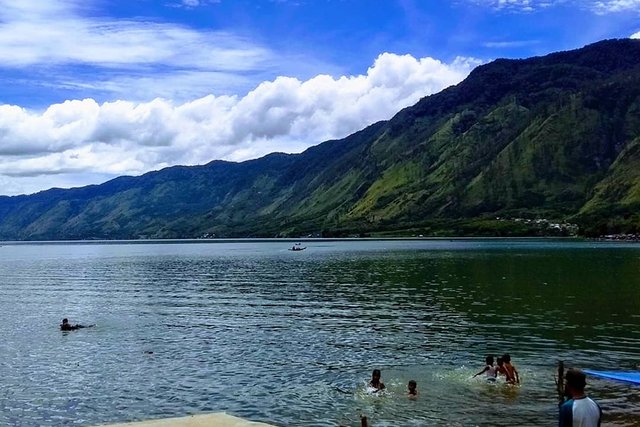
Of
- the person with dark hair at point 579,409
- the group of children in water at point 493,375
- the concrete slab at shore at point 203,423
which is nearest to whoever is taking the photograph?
the person with dark hair at point 579,409

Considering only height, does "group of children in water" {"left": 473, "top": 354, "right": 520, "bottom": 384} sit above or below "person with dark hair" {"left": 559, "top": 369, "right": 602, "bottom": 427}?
below

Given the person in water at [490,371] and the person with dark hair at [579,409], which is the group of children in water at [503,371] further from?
the person with dark hair at [579,409]

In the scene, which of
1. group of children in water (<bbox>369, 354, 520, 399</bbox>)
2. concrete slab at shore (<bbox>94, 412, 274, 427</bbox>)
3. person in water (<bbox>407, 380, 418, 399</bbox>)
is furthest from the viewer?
group of children in water (<bbox>369, 354, 520, 399</bbox>)

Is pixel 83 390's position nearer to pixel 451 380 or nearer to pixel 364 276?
pixel 451 380

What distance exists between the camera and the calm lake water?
39.4m

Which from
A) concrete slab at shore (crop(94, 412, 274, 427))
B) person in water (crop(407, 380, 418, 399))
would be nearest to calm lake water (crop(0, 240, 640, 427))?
person in water (crop(407, 380, 418, 399))

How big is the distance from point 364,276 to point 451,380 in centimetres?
9267

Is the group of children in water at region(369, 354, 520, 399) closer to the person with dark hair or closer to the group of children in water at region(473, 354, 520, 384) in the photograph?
the group of children in water at region(473, 354, 520, 384)

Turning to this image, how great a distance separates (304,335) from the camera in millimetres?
66500

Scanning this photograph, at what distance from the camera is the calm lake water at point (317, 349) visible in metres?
39.4

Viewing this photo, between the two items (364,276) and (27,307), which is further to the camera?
(364,276)

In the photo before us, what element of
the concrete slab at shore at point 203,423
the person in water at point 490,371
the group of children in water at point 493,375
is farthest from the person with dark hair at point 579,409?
the person in water at point 490,371

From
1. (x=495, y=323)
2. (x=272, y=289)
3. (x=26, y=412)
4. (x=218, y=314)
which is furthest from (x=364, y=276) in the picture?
(x=26, y=412)

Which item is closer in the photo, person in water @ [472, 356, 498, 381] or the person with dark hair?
the person with dark hair
